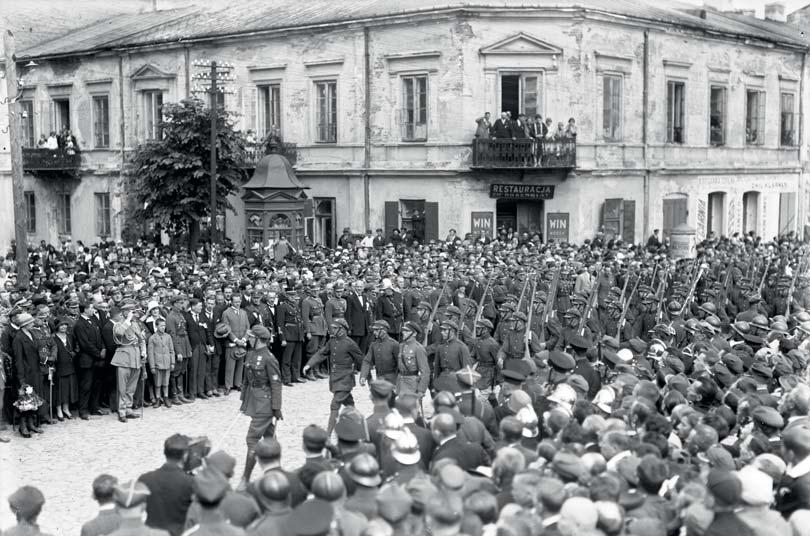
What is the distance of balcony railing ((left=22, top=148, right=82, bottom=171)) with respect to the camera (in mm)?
38188

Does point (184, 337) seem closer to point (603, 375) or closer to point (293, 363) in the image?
point (293, 363)

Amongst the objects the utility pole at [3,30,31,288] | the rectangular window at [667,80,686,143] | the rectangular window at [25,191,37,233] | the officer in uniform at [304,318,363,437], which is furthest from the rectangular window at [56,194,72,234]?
the officer in uniform at [304,318,363,437]

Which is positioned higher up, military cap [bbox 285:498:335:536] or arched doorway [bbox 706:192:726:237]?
arched doorway [bbox 706:192:726:237]

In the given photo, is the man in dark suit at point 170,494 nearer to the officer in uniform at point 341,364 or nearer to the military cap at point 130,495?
the military cap at point 130,495

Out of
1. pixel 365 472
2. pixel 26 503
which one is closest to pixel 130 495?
pixel 26 503

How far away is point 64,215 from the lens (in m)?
39.5

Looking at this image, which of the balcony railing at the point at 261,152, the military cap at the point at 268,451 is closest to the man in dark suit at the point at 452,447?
the military cap at the point at 268,451

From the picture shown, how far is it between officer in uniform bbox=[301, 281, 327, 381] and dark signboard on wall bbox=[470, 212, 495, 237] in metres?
12.1

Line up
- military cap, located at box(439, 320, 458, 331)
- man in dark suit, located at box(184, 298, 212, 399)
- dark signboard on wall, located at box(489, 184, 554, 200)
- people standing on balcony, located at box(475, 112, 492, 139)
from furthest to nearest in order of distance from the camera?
dark signboard on wall, located at box(489, 184, 554, 200), people standing on balcony, located at box(475, 112, 492, 139), man in dark suit, located at box(184, 298, 212, 399), military cap, located at box(439, 320, 458, 331)

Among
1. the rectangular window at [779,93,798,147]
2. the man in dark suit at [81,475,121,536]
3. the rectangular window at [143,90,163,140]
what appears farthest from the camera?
the rectangular window at [779,93,798,147]

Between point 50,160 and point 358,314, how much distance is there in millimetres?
24950

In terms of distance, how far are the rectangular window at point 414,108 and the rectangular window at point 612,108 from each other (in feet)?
18.0

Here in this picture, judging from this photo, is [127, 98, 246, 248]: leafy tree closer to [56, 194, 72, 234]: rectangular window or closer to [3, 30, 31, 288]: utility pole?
[3, 30, 31, 288]: utility pole

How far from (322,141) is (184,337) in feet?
57.4
